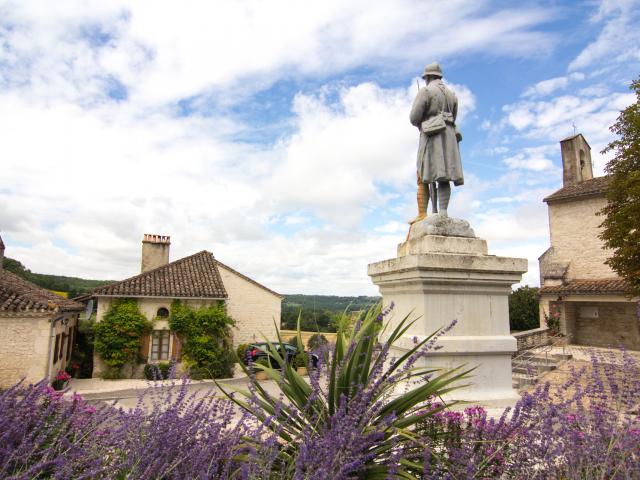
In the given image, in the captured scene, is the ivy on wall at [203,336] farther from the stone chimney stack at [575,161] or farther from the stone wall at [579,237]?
the stone chimney stack at [575,161]

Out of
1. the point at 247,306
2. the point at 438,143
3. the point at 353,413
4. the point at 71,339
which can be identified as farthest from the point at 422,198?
the point at 71,339

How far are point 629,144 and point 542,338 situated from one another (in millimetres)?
9673

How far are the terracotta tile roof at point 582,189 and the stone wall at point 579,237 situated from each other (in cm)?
42

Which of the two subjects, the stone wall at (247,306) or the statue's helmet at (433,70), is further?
the stone wall at (247,306)

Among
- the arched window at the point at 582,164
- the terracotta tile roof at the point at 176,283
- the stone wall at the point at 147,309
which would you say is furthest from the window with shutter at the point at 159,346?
the arched window at the point at 582,164

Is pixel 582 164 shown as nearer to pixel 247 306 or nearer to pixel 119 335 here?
pixel 247 306

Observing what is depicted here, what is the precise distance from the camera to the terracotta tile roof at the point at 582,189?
22147 millimetres

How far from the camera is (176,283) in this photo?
2075cm

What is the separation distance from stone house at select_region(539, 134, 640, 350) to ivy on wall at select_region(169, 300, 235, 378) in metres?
16.3

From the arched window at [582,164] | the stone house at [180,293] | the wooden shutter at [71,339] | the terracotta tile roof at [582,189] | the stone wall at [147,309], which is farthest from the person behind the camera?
the arched window at [582,164]

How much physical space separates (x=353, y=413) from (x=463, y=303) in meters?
1.85

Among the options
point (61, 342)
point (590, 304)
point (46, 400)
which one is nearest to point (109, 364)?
point (61, 342)

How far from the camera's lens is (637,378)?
259cm

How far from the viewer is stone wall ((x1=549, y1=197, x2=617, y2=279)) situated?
21984mm
